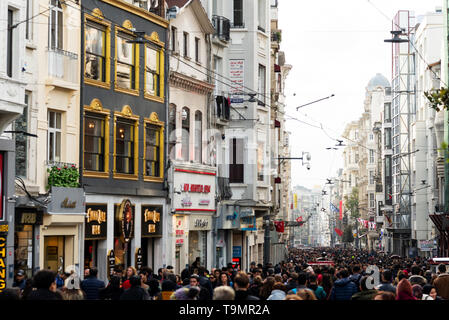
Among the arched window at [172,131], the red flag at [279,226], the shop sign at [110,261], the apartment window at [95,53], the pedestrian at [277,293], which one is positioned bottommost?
the shop sign at [110,261]

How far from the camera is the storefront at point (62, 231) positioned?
25375 millimetres

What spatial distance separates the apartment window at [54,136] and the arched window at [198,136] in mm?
11463

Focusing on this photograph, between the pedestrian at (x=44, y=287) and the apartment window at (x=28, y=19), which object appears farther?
the apartment window at (x=28, y=19)

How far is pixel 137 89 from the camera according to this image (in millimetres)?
31672

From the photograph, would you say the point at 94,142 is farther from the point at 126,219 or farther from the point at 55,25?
the point at 55,25

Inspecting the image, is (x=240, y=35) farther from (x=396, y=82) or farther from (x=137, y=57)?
(x=396, y=82)

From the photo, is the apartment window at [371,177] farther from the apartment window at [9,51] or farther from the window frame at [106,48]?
the apartment window at [9,51]

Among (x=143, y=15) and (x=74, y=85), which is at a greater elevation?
(x=143, y=15)

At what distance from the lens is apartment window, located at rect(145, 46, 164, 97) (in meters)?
32.8

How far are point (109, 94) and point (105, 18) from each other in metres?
2.49

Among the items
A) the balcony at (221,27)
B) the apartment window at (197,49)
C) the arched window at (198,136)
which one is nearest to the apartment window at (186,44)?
the apartment window at (197,49)

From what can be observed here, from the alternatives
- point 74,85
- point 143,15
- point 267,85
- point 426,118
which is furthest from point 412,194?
point 74,85

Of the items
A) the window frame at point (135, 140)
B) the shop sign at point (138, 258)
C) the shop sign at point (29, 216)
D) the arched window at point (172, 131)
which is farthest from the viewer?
the arched window at point (172, 131)

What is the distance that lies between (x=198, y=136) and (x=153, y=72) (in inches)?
217
